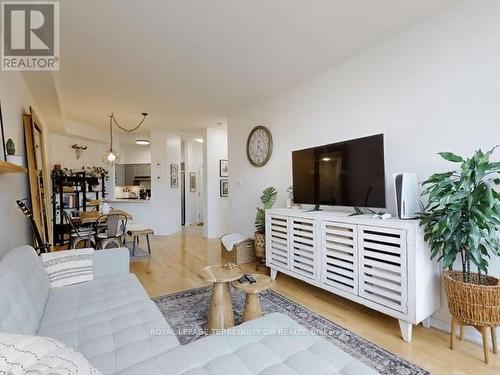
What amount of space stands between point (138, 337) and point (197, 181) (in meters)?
7.63

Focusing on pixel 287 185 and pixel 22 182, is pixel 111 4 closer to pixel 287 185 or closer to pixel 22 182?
pixel 22 182

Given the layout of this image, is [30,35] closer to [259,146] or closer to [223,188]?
[259,146]

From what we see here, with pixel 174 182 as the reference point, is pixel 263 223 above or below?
below

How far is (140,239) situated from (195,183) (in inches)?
123

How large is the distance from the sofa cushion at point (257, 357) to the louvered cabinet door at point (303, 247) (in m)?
1.49

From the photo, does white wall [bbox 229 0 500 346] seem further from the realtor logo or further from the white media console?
the realtor logo

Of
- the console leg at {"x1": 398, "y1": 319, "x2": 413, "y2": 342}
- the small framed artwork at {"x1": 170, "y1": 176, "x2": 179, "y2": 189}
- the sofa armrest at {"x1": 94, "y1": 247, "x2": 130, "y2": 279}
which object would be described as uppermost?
the small framed artwork at {"x1": 170, "y1": 176, "x2": 179, "y2": 189}

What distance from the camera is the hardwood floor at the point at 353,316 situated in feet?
5.82

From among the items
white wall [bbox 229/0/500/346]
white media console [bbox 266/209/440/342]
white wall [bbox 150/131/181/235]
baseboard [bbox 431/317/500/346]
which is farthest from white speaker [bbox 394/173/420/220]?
white wall [bbox 150/131/181/235]

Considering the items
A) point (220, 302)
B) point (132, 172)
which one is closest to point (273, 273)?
point (220, 302)

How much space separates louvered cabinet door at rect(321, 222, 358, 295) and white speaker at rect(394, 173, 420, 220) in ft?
1.35

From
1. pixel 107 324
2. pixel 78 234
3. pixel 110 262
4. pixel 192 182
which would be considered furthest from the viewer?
pixel 192 182

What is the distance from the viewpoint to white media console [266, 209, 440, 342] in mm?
1969

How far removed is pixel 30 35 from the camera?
7.77 ft
